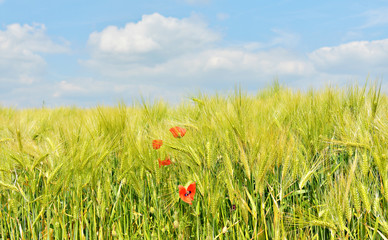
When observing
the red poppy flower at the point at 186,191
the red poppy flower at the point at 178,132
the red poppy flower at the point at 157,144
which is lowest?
the red poppy flower at the point at 186,191

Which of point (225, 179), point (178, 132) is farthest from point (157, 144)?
point (225, 179)

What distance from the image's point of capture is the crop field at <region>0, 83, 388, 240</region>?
4.41ft

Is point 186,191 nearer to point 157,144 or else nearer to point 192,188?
point 192,188

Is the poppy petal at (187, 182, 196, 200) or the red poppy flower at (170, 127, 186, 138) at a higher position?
the red poppy flower at (170, 127, 186, 138)

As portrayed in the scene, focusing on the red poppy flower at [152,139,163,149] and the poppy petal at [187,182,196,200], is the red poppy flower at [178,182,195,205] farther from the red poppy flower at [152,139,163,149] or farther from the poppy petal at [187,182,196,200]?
the red poppy flower at [152,139,163,149]

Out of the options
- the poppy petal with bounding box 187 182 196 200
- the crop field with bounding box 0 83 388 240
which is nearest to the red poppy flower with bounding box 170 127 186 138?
the crop field with bounding box 0 83 388 240

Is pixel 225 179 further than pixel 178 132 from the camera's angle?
No

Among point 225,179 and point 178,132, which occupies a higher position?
point 178,132

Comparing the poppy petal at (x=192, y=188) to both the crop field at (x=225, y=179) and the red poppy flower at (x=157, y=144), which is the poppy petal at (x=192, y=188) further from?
the red poppy flower at (x=157, y=144)

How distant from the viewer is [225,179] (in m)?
1.34

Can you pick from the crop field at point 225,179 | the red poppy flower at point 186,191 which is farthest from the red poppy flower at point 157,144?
the red poppy flower at point 186,191

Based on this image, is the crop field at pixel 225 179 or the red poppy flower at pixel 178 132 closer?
the crop field at pixel 225 179

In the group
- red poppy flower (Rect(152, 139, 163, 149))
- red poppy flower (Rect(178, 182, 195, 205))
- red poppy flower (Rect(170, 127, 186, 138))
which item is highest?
red poppy flower (Rect(170, 127, 186, 138))

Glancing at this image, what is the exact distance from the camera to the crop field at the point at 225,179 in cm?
134
